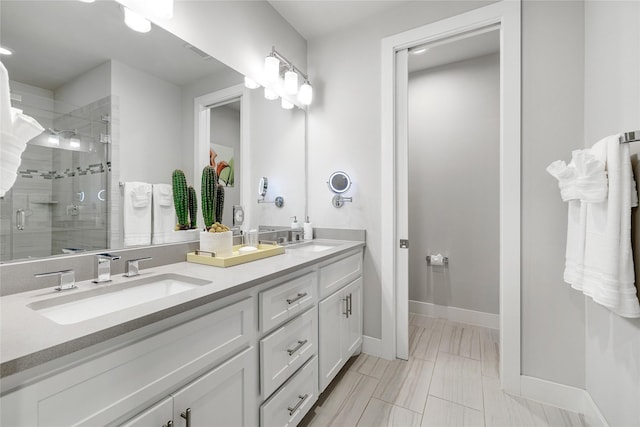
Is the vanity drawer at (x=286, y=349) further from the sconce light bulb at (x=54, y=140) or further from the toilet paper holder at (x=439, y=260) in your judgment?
the toilet paper holder at (x=439, y=260)

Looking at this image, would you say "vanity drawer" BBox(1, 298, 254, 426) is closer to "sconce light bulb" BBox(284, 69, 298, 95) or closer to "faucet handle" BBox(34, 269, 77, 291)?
"faucet handle" BBox(34, 269, 77, 291)

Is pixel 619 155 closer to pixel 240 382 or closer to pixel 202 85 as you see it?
pixel 240 382

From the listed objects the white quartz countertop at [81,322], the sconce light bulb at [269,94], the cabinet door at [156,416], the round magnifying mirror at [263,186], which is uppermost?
the sconce light bulb at [269,94]

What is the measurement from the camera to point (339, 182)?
212 cm

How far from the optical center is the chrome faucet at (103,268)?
97 centimetres

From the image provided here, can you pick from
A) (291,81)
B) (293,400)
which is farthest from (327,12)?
(293,400)

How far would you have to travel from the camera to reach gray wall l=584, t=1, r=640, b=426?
106 cm

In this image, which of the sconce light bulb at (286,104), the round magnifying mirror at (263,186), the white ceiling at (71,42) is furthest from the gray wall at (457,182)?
the white ceiling at (71,42)

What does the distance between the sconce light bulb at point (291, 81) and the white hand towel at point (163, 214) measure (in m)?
1.21

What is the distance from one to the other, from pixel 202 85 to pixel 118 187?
697mm

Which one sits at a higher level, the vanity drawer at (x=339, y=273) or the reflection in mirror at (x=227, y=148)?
the reflection in mirror at (x=227, y=148)

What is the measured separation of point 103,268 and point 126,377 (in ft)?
1.67

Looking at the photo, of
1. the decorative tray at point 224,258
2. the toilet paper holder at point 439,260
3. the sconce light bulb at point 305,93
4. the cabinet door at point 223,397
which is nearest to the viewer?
the cabinet door at point 223,397

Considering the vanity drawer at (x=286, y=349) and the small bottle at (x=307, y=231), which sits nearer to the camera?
the vanity drawer at (x=286, y=349)
